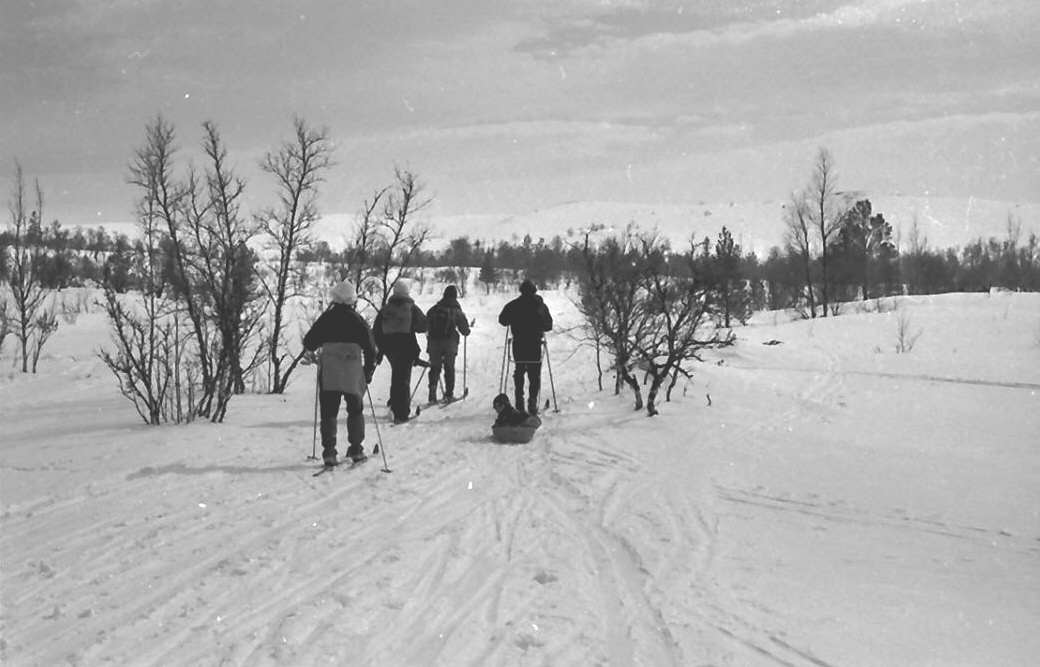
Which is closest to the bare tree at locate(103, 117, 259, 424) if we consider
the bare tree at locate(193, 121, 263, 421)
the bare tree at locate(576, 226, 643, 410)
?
the bare tree at locate(193, 121, 263, 421)

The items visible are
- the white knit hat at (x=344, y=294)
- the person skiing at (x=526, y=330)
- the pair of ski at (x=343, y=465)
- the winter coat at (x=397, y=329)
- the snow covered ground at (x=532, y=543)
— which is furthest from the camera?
the person skiing at (x=526, y=330)

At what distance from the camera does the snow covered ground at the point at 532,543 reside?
3871 mm

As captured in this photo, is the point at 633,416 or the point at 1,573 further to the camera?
the point at 633,416

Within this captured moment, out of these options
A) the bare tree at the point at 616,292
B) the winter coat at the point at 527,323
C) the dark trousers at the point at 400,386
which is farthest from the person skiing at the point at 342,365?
the bare tree at the point at 616,292

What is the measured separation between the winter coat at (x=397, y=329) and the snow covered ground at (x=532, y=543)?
44.3 inches

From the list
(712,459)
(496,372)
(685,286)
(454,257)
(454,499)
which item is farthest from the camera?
(454,257)

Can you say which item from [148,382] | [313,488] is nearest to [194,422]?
[148,382]

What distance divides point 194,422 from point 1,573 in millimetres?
5568

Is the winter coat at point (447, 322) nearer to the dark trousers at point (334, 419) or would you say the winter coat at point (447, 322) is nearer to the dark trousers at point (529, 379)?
the dark trousers at point (529, 379)

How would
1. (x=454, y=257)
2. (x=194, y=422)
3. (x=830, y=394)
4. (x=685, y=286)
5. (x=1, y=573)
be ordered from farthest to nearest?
(x=454, y=257) < (x=830, y=394) < (x=685, y=286) < (x=194, y=422) < (x=1, y=573)

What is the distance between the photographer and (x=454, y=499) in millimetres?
6629

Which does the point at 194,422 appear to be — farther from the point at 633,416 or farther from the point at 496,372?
the point at 496,372

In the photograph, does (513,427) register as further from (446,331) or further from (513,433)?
(446,331)

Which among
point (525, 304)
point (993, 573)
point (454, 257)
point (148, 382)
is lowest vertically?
point (993, 573)
